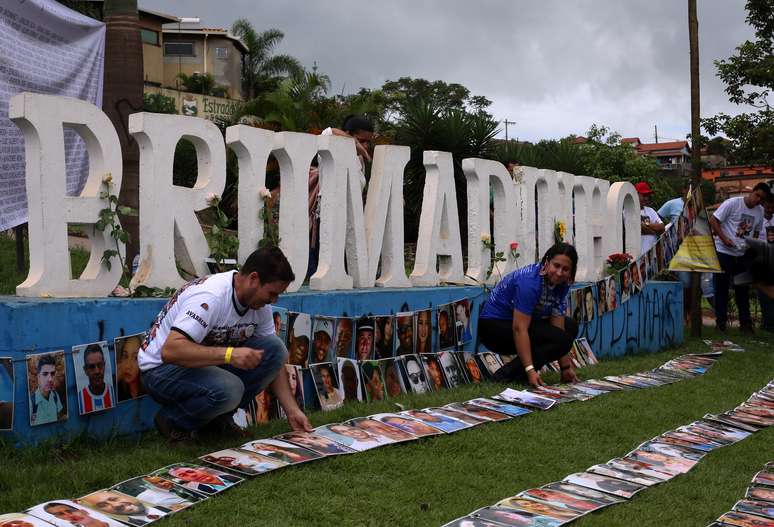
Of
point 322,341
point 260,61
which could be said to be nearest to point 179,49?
point 260,61

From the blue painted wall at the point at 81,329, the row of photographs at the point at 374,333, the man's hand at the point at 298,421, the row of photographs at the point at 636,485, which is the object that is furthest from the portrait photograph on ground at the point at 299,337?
the row of photographs at the point at 636,485

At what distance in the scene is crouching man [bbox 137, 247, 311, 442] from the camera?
4.26m

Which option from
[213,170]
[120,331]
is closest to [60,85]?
[213,170]

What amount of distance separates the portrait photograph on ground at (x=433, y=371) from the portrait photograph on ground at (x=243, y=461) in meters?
2.47

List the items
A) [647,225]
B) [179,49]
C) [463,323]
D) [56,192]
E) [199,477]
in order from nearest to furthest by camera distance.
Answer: [199,477], [56,192], [463,323], [647,225], [179,49]

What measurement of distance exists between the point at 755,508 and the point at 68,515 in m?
3.03

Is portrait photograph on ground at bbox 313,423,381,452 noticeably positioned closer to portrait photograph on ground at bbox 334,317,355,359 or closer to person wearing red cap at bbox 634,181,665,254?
portrait photograph on ground at bbox 334,317,355,359

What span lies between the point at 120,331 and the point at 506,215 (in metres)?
4.57

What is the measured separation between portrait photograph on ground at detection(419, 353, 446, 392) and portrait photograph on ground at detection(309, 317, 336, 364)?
0.94m

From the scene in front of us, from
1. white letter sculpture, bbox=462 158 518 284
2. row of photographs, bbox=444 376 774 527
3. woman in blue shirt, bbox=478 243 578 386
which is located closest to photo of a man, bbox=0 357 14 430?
row of photographs, bbox=444 376 774 527

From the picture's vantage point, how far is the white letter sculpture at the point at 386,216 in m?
7.05

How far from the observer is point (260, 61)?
52.9m

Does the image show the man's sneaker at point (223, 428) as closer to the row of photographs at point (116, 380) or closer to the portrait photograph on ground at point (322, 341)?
the row of photographs at point (116, 380)

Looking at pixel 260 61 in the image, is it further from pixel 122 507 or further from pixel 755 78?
pixel 122 507
